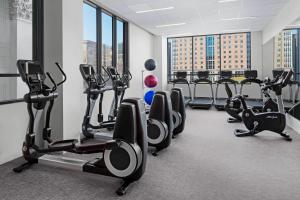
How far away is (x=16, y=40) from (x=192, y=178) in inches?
127

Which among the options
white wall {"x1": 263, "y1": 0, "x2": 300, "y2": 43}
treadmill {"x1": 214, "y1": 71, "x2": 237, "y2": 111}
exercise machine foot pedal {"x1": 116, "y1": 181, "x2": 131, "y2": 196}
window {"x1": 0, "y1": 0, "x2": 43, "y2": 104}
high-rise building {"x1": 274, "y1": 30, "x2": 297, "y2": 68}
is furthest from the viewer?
treadmill {"x1": 214, "y1": 71, "x2": 237, "y2": 111}

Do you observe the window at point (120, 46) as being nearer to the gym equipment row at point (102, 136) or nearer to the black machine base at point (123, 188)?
the gym equipment row at point (102, 136)

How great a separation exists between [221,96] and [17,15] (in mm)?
8469

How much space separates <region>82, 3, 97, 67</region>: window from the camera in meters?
5.63

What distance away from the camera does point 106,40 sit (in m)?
6.61

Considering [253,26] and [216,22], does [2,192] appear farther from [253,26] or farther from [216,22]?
[253,26]

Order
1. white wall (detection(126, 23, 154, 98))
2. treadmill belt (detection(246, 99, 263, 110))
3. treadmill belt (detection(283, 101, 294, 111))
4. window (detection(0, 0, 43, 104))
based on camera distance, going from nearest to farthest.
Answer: window (detection(0, 0, 43, 104)) < treadmill belt (detection(283, 101, 294, 111)) < treadmill belt (detection(246, 99, 263, 110)) < white wall (detection(126, 23, 154, 98))

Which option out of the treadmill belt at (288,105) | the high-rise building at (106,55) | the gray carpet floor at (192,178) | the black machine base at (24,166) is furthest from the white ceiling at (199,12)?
the black machine base at (24,166)

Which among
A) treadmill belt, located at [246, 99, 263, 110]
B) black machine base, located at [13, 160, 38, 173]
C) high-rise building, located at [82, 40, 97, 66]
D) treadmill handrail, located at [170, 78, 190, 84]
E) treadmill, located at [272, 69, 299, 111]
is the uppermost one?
high-rise building, located at [82, 40, 97, 66]

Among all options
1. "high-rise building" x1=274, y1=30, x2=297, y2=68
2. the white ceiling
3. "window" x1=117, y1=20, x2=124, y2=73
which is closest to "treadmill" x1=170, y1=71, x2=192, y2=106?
the white ceiling

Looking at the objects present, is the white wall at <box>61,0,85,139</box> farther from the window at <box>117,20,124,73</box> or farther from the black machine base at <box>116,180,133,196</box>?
the window at <box>117,20,124,73</box>

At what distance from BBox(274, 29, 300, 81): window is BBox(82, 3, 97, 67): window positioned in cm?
485

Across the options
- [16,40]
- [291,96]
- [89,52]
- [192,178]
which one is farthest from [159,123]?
[291,96]

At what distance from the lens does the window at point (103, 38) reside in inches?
226
